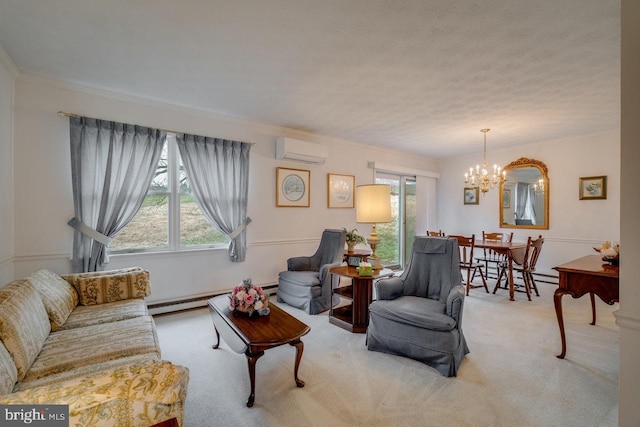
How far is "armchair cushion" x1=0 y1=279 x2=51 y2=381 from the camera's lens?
1.39 meters

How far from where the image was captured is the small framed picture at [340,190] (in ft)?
16.4

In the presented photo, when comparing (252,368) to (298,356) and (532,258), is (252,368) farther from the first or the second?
(532,258)

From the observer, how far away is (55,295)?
A: 2.11 meters

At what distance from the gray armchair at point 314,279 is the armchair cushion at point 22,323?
7.62ft

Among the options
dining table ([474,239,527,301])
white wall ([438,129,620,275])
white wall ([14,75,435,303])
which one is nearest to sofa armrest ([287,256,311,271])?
white wall ([14,75,435,303])

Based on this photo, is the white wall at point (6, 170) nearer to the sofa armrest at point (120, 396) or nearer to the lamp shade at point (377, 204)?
the sofa armrest at point (120, 396)

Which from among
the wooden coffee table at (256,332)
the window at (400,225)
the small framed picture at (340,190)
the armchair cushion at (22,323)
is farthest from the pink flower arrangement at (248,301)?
the window at (400,225)

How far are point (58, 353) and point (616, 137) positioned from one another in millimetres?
7021

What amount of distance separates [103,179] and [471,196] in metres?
6.46

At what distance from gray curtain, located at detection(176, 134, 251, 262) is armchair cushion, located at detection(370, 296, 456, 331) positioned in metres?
2.17

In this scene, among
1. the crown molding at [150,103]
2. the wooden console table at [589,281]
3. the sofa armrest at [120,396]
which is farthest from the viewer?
the crown molding at [150,103]

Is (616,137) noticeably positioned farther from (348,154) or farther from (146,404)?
(146,404)

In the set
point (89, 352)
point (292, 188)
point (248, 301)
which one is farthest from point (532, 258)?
point (89, 352)

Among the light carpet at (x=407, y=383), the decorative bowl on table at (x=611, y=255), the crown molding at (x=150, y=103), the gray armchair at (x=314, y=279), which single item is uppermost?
the crown molding at (x=150, y=103)
